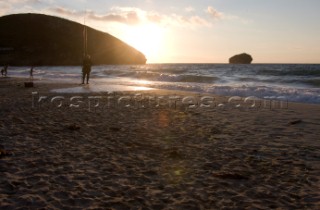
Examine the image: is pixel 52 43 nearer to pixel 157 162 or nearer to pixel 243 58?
pixel 243 58

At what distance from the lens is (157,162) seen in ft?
18.7

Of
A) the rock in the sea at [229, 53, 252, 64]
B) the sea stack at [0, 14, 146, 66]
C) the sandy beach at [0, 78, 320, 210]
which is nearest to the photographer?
the sandy beach at [0, 78, 320, 210]

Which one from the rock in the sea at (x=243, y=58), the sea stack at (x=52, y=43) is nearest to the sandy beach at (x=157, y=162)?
the sea stack at (x=52, y=43)

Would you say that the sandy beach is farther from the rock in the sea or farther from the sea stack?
the rock in the sea

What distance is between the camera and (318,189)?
15.0 ft

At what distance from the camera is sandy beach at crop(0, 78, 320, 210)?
13.7ft

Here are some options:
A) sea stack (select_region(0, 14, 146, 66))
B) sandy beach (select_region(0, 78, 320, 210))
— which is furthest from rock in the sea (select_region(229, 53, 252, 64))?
sandy beach (select_region(0, 78, 320, 210))

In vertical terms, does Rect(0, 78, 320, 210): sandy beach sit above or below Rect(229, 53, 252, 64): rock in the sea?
below

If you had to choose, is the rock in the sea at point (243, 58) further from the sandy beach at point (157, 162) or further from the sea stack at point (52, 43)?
the sandy beach at point (157, 162)

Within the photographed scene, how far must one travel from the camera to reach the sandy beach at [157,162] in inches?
165

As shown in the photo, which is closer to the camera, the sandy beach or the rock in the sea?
the sandy beach

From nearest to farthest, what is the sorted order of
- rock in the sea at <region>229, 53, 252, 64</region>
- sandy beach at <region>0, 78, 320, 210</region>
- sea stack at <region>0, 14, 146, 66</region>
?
sandy beach at <region>0, 78, 320, 210</region> < sea stack at <region>0, 14, 146, 66</region> < rock in the sea at <region>229, 53, 252, 64</region>

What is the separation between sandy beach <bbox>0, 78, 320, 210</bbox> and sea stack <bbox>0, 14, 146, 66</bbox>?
109m

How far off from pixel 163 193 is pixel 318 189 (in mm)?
2264
